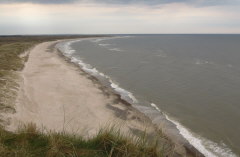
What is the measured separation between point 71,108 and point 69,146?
11257 mm

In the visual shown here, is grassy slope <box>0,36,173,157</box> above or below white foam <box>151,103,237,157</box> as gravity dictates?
above

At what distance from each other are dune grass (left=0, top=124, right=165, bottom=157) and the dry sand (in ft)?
14.8

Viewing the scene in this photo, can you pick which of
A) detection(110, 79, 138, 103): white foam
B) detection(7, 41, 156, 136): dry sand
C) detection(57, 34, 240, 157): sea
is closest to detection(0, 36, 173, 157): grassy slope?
detection(7, 41, 156, 136): dry sand

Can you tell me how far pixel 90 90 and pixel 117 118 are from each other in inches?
281

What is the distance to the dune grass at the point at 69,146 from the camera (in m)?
6.05

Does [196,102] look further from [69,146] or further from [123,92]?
[69,146]

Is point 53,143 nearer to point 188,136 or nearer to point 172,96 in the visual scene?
point 188,136

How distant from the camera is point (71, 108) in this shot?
17.5 m

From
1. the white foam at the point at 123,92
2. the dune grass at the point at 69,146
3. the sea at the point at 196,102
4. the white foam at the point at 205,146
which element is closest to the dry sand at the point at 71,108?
the white foam at the point at 123,92

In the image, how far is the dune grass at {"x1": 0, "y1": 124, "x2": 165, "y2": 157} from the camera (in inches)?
238

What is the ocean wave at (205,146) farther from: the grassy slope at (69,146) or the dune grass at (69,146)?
the dune grass at (69,146)

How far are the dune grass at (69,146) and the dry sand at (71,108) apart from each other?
4.50m

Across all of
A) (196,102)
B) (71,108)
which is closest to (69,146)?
(71,108)

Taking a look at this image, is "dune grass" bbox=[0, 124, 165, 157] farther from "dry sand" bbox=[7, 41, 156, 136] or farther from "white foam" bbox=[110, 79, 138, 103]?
"white foam" bbox=[110, 79, 138, 103]
